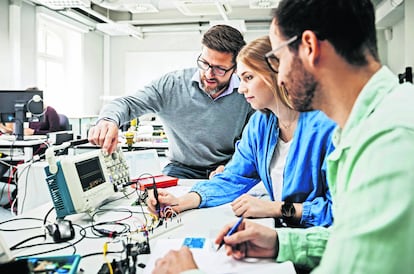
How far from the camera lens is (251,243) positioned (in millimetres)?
1025

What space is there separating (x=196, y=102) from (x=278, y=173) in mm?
783

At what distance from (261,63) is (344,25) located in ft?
2.43

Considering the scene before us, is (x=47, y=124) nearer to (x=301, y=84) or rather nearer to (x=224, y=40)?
(x=224, y=40)

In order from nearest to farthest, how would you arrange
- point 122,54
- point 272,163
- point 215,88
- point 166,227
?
point 166,227 → point 272,163 → point 215,88 → point 122,54

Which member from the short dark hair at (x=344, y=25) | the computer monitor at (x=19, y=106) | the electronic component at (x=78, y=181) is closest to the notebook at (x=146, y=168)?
the electronic component at (x=78, y=181)

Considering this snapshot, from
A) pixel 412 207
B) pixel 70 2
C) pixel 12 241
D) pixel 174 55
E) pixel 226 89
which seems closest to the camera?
pixel 412 207

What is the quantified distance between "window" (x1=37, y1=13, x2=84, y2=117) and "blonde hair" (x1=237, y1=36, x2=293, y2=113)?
6.02 meters

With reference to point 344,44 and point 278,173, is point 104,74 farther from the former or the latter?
point 344,44

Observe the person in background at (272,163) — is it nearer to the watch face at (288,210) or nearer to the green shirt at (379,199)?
the watch face at (288,210)

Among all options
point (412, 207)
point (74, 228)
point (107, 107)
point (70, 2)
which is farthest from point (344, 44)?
point (70, 2)

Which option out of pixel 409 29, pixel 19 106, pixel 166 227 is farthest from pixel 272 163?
pixel 409 29

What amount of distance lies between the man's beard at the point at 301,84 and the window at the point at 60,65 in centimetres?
664

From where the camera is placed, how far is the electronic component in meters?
1.30

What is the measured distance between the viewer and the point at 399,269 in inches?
22.1
